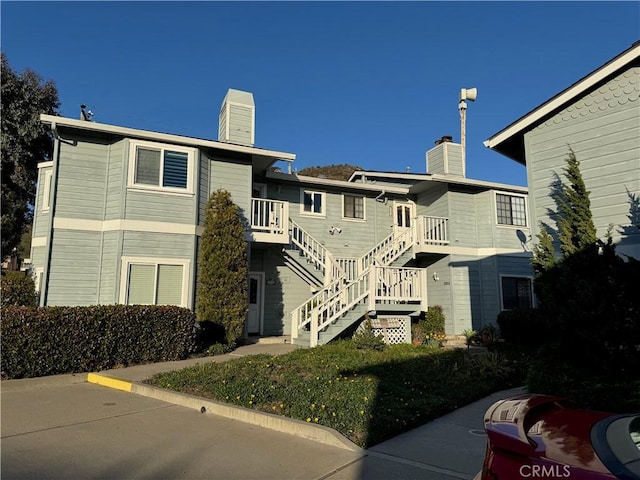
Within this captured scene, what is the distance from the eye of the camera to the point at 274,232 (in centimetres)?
1473

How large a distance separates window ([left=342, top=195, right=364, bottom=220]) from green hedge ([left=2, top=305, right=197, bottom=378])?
28.1 feet

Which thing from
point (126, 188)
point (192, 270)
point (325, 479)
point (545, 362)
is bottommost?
point (325, 479)

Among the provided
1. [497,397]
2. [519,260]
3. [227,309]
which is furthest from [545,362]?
[519,260]

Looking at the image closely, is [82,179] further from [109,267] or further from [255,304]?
[255,304]

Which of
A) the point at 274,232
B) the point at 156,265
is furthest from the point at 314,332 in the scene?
the point at 156,265

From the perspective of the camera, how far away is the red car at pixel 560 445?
6.68 ft

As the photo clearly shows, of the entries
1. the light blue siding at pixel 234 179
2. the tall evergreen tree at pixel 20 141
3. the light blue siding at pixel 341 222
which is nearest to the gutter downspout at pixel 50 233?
the light blue siding at pixel 234 179

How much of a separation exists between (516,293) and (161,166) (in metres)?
14.0

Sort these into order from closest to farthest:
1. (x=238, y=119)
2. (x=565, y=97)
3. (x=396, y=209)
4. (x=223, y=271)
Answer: (x=565, y=97) → (x=223, y=271) → (x=238, y=119) → (x=396, y=209)

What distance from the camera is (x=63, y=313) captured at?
9.10 m


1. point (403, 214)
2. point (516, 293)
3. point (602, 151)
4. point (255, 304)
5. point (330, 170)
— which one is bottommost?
point (255, 304)

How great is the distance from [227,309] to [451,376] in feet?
21.6

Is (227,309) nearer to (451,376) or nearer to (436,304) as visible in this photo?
(451,376)

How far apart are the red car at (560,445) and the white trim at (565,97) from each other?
8.39 meters
